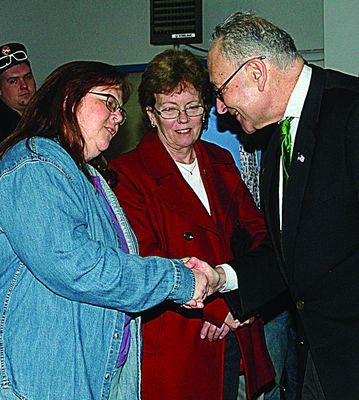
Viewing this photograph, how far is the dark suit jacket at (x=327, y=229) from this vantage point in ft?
7.75

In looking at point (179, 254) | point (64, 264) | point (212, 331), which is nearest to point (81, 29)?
point (179, 254)

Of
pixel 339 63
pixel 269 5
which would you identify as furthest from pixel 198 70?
pixel 269 5

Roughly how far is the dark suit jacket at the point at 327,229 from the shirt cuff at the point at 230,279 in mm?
452

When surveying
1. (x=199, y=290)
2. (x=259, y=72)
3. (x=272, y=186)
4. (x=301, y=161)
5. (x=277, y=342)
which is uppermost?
(x=259, y=72)

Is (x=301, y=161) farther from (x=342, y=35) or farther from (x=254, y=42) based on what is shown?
(x=342, y=35)

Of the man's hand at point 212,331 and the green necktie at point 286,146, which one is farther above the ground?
the green necktie at point 286,146

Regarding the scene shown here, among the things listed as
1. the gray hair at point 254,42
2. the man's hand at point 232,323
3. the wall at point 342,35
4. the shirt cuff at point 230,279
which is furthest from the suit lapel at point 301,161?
the wall at point 342,35

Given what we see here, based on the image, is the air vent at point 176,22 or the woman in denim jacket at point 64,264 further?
the air vent at point 176,22

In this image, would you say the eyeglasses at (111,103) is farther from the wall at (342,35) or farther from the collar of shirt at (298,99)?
the wall at (342,35)

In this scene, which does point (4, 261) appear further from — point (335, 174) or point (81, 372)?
point (335, 174)

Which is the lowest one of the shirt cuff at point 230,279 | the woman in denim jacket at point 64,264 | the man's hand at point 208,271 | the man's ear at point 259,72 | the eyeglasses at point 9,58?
the shirt cuff at point 230,279

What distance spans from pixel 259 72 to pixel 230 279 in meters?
0.83

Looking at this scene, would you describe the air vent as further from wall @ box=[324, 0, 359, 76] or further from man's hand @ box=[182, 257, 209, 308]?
man's hand @ box=[182, 257, 209, 308]

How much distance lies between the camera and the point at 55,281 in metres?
2.22
